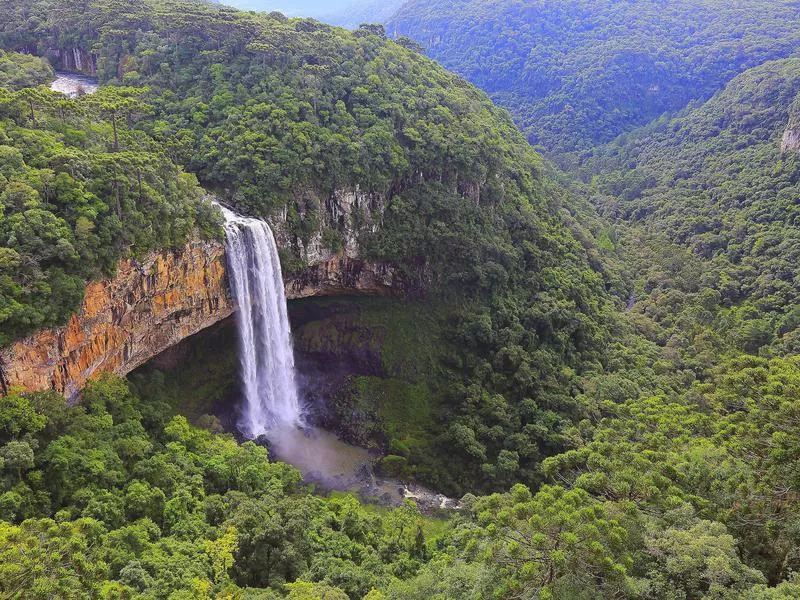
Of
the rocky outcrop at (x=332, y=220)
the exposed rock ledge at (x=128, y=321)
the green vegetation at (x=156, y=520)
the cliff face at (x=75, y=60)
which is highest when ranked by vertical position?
the cliff face at (x=75, y=60)

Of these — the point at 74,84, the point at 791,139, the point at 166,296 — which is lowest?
the point at 166,296

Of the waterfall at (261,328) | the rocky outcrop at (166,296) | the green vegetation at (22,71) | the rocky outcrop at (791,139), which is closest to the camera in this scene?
the rocky outcrop at (166,296)

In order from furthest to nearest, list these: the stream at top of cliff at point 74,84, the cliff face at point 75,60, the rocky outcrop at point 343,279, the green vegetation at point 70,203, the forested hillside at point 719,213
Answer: the forested hillside at point 719,213
the cliff face at point 75,60
the stream at top of cliff at point 74,84
the rocky outcrop at point 343,279
the green vegetation at point 70,203

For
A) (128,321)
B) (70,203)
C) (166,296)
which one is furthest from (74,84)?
(128,321)

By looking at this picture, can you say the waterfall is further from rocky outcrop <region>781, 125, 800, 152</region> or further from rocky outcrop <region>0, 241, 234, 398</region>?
rocky outcrop <region>781, 125, 800, 152</region>

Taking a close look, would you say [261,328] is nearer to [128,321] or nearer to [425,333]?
[128,321]

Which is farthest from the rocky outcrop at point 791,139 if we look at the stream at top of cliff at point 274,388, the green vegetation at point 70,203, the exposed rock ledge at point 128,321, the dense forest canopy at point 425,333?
the green vegetation at point 70,203

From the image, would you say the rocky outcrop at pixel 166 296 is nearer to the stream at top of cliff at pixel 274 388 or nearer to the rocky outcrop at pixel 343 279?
the rocky outcrop at pixel 343 279
